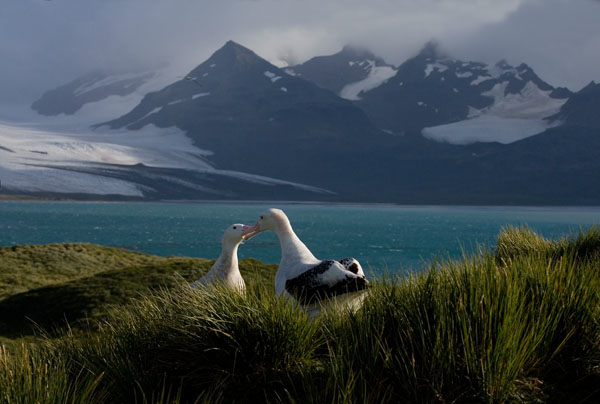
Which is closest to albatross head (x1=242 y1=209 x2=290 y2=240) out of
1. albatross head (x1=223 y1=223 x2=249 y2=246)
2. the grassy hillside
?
albatross head (x1=223 y1=223 x2=249 y2=246)

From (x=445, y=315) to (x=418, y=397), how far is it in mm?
802

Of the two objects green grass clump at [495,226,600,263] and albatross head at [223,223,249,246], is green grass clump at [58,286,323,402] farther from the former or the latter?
green grass clump at [495,226,600,263]

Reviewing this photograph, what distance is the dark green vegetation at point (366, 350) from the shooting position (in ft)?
17.7

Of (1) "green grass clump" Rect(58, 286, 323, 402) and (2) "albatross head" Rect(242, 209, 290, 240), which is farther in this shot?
(2) "albatross head" Rect(242, 209, 290, 240)

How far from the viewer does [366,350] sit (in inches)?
227

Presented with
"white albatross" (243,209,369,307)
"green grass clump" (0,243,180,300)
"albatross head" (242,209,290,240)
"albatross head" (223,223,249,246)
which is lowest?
"green grass clump" (0,243,180,300)

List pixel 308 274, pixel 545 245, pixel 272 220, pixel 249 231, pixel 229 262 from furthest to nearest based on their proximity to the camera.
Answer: pixel 545 245 → pixel 229 262 → pixel 249 231 → pixel 272 220 → pixel 308 274

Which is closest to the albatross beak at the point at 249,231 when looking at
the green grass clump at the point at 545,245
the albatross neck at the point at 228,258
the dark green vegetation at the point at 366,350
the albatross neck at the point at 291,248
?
the albatross neck at the point at 228,258

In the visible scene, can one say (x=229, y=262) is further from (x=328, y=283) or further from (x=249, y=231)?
(x=328, y=283)

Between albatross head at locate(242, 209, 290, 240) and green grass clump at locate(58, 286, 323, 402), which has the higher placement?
albatross head at locate(242, 209, 290, 240)

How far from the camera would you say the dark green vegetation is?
5383mm

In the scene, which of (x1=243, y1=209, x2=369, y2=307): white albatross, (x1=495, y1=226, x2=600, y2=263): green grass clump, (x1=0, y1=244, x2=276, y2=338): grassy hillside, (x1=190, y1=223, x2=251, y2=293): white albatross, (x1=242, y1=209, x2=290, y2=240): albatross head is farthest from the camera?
(x1=0, y1=244, x2=276, y2=338): grassy hillside

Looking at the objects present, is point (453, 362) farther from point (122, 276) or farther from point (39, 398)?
point (122, 276)

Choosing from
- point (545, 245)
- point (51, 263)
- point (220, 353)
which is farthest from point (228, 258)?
point (51, 263)
